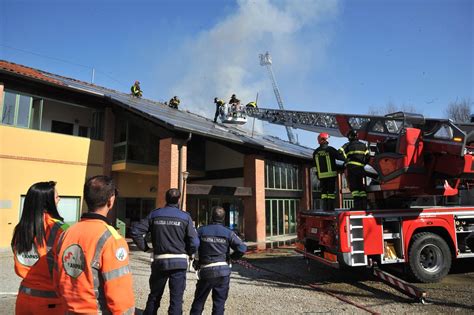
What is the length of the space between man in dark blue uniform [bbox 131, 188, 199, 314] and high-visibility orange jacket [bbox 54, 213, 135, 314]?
2323 mm

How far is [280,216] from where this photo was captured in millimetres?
18516

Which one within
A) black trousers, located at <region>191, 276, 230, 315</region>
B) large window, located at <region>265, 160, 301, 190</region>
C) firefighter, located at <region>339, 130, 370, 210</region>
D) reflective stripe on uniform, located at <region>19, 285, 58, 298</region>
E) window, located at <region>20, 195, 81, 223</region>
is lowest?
black trousers, located at <region>191, 276, 230, 315</region>

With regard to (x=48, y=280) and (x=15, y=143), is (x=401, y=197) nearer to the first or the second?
(x=48, y=280)

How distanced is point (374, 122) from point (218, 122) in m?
12.4

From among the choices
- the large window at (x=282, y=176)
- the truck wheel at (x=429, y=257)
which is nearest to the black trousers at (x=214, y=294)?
the truck wheel at (x=429, y=257)

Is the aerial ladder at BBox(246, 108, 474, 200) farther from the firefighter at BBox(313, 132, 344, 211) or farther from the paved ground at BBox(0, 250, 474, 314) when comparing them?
the paved ground at BBox(0, 250, 474, 314)

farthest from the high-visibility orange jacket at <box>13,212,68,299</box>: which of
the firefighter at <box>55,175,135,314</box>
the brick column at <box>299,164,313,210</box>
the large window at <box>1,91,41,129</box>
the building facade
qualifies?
the brick column at <box>299,164,313,210</box>

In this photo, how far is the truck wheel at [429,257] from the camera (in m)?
7.14

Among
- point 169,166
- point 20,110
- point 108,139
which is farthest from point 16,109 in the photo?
→ point 169,166

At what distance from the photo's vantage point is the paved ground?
577 centimetres

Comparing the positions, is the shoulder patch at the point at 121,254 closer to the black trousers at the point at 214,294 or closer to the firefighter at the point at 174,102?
the black trousers at the point at 214,294

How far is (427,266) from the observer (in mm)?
7355

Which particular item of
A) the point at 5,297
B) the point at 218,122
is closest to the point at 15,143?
the point at 5,297

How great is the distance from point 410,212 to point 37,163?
40.7 ft
